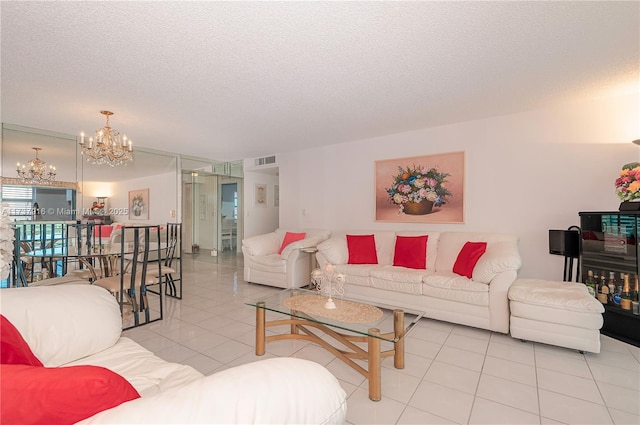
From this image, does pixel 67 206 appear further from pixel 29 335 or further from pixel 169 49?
pixel 29 335

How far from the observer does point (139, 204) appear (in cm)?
564

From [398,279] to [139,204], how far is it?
5051 millimetres

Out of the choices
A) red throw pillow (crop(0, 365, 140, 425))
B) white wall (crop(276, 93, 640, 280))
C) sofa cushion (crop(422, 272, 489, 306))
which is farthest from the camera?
white wall (crop(276, 93, 640, 280))

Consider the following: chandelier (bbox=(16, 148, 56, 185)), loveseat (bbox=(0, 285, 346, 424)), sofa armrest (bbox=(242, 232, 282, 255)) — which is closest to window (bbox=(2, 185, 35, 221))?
chandelier (bbox=(16, 148, 56, 185))

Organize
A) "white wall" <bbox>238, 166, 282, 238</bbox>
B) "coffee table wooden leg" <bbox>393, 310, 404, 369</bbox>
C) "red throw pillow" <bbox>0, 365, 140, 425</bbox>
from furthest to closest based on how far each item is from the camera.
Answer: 1. "white wall" <bbox>238, 166, 282, 238</bbox>
2. "coffee table wooden leg" <bbox>393, 310, 404, 369</bbox>
3. "red throw pillow" <bbox>0, 365, 140, 425</bbox>

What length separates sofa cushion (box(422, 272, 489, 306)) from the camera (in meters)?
2.92

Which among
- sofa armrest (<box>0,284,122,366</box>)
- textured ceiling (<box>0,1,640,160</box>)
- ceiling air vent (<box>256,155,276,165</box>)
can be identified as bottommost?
sofa armrest (<box>0,284,122,366</box>)

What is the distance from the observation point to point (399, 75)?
258cm

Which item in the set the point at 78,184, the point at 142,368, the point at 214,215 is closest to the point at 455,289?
the point at 142,368

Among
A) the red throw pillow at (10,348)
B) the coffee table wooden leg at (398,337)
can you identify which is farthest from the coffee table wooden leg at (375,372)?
the red throw pillow at (10,348)

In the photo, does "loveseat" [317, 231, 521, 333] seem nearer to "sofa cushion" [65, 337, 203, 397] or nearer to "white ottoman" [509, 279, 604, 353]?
"white ottoman" [509, 279, 604, 353]

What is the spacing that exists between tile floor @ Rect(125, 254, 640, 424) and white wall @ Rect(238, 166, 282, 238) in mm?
3526

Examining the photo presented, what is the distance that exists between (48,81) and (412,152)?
4.22 m

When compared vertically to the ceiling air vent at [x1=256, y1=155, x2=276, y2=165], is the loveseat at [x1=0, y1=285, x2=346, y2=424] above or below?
below
